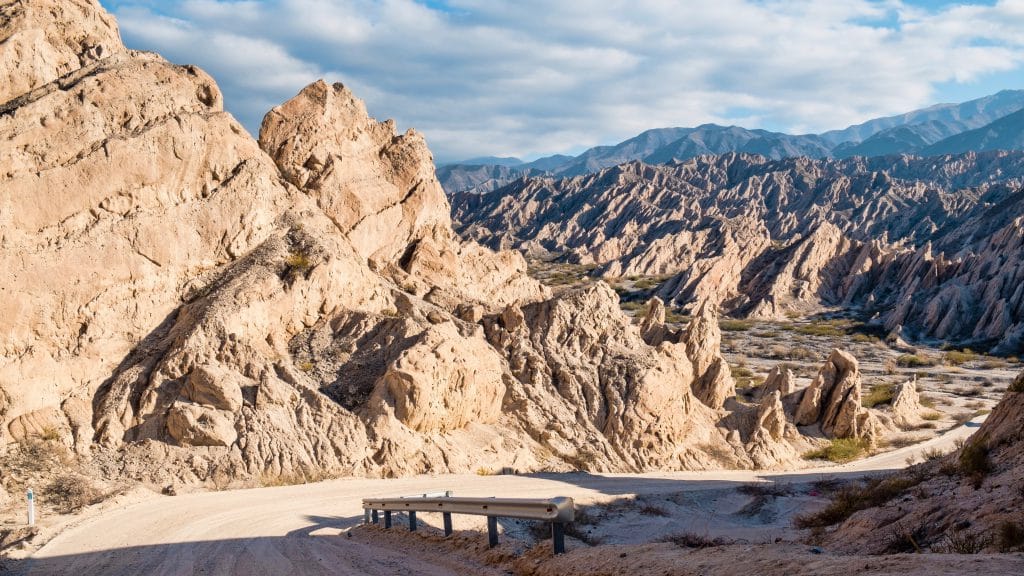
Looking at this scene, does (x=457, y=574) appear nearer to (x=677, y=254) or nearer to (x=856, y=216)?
(x=677, y=254)

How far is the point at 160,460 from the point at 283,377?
4213mm

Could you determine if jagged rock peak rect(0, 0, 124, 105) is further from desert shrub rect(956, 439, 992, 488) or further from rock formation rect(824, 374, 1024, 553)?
desert shrub rect(956, 439, 992, 488)

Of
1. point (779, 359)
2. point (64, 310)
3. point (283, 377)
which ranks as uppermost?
point (64, 310)

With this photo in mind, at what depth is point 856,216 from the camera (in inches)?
7470

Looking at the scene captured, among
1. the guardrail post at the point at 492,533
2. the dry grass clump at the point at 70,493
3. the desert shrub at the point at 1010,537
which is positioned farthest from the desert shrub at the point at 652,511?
the dry grass clump at the point at 70,493

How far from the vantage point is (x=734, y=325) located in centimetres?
8762

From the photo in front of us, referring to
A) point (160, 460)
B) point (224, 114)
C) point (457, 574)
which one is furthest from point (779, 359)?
point (457, 574)

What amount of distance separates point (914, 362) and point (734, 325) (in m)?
26.4

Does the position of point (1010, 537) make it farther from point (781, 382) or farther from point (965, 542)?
point (781, 382)

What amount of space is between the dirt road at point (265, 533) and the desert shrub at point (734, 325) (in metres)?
67.5

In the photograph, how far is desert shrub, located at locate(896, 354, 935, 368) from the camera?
204 feet

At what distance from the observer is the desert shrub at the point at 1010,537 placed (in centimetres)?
674

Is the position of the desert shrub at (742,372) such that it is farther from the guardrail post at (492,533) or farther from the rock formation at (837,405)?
the guardrail post at (492,533)

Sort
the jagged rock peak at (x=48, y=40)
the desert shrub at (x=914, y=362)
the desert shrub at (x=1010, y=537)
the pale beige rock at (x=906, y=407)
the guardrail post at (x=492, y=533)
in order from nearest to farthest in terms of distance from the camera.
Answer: the desert shrub at (x=1010, y=537) < the guardrail post at (x=492, y=533) < the jagged rock peak at (x=48, y=40) < the pale beige rock at (x=906, y=407) < the desert shrub at (x=914, y=362)
